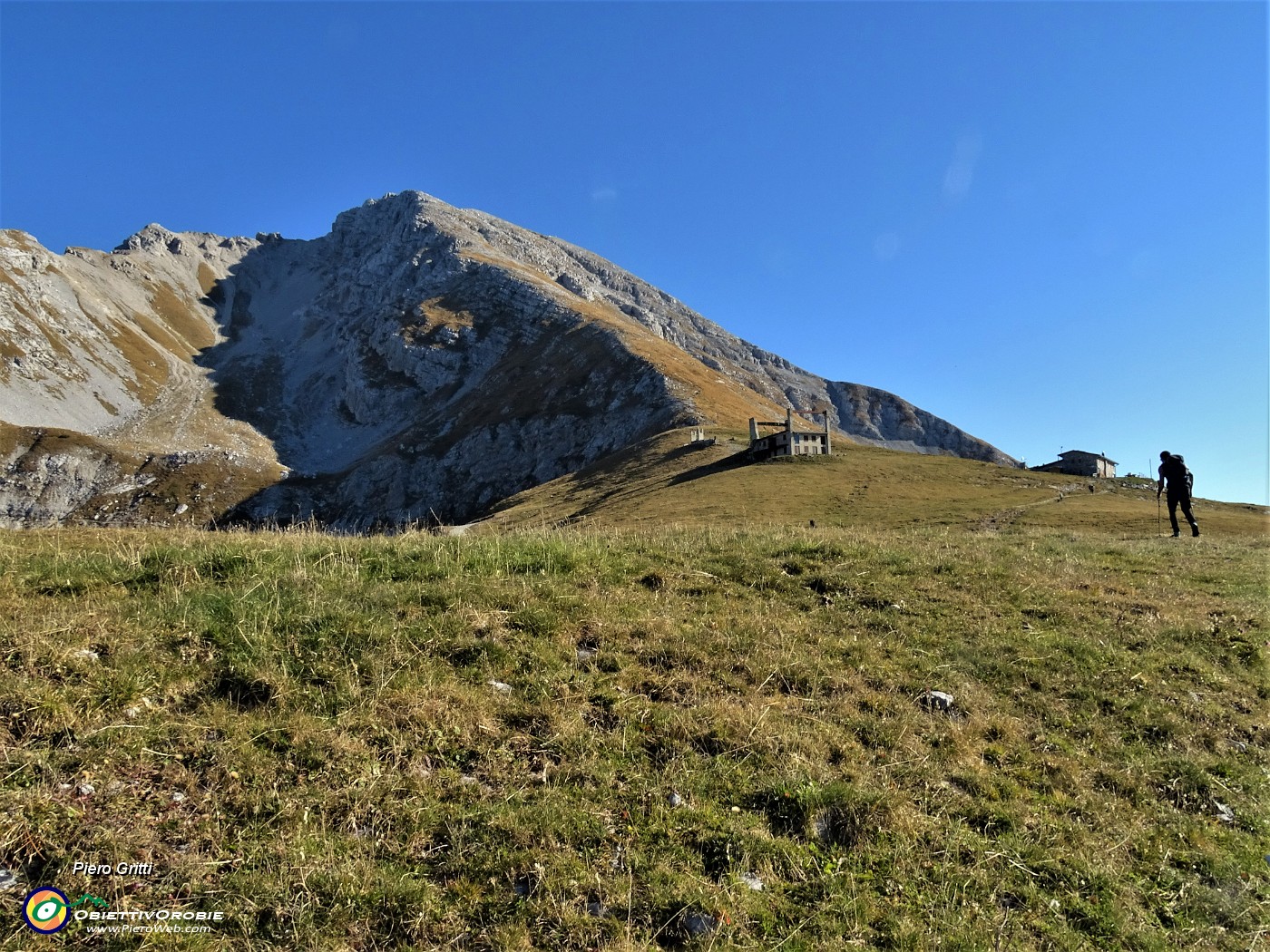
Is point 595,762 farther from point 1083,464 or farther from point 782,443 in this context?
point 1083,464

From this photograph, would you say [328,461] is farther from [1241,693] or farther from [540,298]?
[1241,693]

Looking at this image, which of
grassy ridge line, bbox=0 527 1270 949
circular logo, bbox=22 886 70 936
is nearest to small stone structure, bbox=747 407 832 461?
grassy ridge line, bbox=0 527 1270 949

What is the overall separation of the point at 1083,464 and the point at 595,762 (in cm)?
13596

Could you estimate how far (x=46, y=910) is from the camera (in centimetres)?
425

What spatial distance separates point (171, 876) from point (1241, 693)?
45.6 ft

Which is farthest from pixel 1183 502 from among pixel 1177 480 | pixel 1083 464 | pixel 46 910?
pixel 1083 464

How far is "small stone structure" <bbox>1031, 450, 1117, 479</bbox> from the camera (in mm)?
112250

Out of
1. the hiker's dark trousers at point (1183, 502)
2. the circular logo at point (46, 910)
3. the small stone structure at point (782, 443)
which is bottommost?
the circular logo at point (46, 910)

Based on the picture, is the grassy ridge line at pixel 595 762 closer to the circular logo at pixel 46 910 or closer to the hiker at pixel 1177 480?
the circular logo at pixel 46 910

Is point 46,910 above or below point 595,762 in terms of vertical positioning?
below

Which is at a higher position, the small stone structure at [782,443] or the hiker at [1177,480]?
the small stone structure at [782,443]

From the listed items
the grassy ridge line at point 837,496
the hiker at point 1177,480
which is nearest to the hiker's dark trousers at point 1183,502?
the hiker at point 1177,480

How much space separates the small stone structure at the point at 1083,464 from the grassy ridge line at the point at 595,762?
123 meters

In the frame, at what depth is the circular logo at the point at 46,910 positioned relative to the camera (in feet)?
13.6
